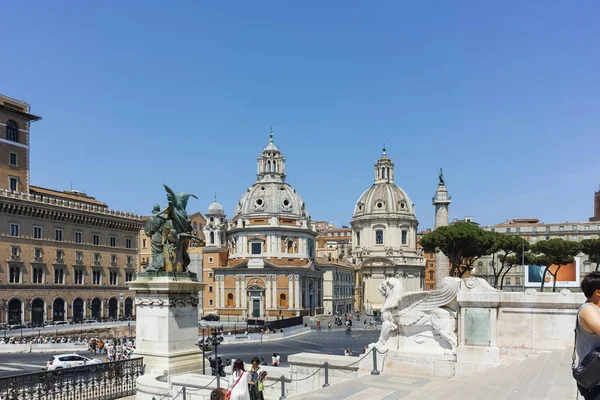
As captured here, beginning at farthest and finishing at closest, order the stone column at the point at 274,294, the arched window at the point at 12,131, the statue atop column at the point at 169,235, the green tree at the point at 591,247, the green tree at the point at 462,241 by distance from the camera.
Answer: the stone column at the point at 274,294
the arched window at the point at 12,131
the green tree at the point at 591,247
the green tree at the point at 462,241
the statue atop column at the point at 169,235

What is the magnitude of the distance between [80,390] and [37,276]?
49299 millimetres

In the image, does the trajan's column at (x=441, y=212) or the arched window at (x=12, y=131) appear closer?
the arched window at (x=12, y=131)

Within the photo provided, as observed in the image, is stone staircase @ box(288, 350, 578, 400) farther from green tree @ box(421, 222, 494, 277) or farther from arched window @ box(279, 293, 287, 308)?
arched window @ box(279, 293, 287, 308)

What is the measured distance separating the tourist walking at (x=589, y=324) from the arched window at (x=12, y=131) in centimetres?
6362

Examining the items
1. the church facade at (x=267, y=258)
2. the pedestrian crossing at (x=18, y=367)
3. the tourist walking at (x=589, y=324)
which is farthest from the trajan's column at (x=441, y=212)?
the tourist walking at (x=589, y=324)

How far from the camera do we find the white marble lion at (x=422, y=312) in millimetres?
12039

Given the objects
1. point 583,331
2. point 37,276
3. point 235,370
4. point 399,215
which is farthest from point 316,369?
point 399,215

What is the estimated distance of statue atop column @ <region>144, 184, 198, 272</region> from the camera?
1385 cm

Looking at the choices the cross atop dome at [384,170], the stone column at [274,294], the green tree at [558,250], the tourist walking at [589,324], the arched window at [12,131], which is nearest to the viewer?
the tourist walking at [589,324]

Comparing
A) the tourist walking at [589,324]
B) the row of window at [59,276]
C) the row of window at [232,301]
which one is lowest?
the row of window at [232,301]

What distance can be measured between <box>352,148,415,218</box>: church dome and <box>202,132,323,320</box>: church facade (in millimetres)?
19537

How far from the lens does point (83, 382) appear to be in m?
13.5

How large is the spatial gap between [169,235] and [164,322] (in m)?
2.07

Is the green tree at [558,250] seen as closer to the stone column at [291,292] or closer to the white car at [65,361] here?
the stone column at [291,292]
